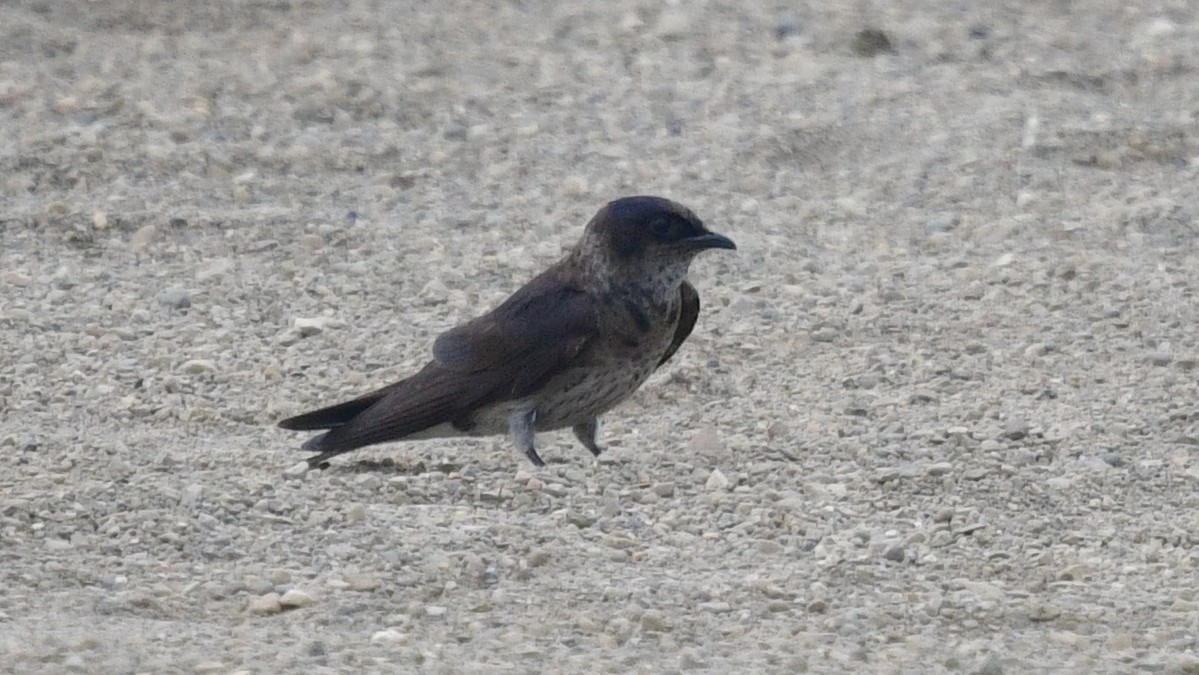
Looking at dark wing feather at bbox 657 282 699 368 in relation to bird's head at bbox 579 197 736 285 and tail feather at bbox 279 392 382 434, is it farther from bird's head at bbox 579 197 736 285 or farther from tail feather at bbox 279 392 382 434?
tail feather at bbox 279 392 382 434

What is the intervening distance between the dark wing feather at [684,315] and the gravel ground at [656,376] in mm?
239

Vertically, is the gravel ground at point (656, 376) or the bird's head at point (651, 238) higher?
the bird's head at point (651, 238)

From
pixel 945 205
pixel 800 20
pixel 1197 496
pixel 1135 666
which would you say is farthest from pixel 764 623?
pixel 800 20

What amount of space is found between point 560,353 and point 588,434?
0.33 m

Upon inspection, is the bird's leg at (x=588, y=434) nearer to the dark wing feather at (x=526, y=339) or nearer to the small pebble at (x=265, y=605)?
the dark wing feather at (x=526, y=339)

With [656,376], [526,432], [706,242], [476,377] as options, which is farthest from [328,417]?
[656,376]

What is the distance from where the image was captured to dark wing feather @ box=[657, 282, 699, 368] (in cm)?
592

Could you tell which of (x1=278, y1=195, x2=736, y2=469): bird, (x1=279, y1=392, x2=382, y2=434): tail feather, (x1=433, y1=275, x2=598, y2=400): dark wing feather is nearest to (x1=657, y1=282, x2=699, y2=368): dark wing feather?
(x1=278, y1=195, x2=736, y2=469): bird

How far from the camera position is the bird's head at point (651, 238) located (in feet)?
19.1

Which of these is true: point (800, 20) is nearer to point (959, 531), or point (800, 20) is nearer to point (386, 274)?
point (386, 274)

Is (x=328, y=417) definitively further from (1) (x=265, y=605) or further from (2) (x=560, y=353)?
(1) (x=265, y=605)

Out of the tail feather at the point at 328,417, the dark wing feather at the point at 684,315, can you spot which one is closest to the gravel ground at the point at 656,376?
the tail feather at the point at 328,417

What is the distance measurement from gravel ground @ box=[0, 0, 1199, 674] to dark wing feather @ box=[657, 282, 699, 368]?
24 centimetres

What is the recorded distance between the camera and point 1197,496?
5.51 meters
